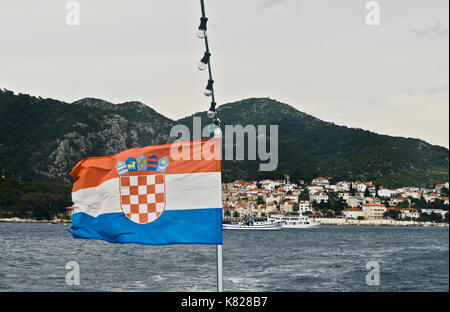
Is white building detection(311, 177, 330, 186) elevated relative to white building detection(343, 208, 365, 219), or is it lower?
elevated

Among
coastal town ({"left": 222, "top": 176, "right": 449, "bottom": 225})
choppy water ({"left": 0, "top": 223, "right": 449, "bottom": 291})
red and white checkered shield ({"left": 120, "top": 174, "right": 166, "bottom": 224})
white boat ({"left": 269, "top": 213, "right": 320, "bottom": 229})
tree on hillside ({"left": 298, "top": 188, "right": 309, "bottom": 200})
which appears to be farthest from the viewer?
tree on hillside ({"left": 298, "top": 188, "right": 309, "bottom": 200})

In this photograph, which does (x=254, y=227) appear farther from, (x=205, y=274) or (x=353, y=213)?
(x=205, y=274)

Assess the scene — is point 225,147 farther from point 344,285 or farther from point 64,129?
point 344,285

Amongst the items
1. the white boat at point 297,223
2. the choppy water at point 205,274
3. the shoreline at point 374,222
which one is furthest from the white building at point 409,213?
the choppy water at point 205,274

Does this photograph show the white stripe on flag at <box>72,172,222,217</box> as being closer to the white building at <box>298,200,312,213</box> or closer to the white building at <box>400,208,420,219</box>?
the white building at <box>298,200,312,213</box>

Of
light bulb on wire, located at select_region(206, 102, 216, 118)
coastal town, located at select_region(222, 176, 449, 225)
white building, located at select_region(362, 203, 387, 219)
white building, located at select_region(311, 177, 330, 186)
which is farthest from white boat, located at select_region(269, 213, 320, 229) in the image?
light bulb on wire, located at select_region(206, 102, 216, 118)

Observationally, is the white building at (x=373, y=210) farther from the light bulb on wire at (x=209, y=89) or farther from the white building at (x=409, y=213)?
the light bulb on wire at (x=209, y=89)

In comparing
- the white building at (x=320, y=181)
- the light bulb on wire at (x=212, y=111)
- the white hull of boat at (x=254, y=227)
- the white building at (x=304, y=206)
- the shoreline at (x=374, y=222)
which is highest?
the white building at (x=320, y=181)
